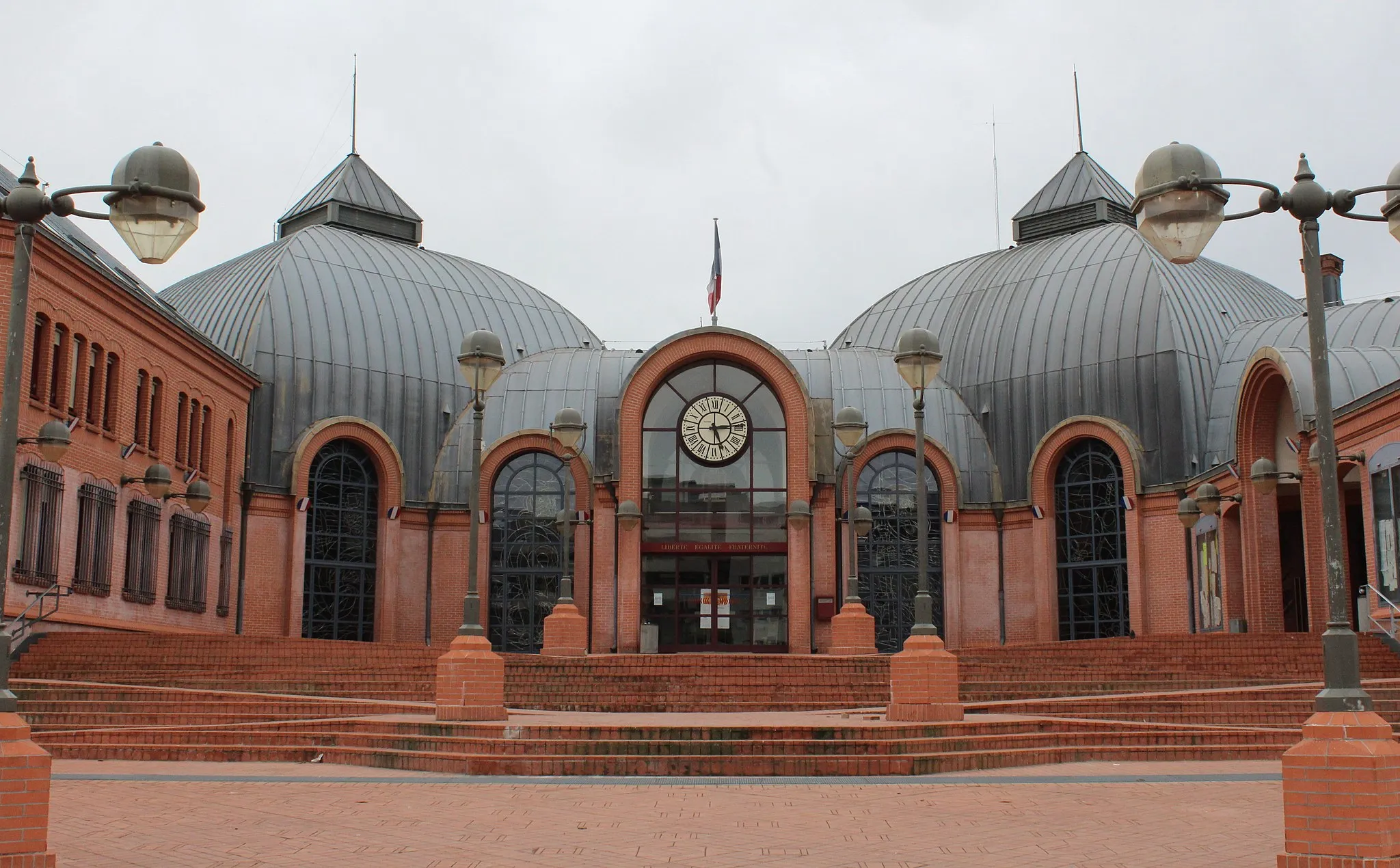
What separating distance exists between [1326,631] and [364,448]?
1404 inches

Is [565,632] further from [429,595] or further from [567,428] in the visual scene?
[429,595]

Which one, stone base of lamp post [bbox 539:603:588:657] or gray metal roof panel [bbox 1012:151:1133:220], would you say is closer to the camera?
stone base of lamp post [bbox 539:603:588:657]

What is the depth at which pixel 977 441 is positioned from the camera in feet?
139

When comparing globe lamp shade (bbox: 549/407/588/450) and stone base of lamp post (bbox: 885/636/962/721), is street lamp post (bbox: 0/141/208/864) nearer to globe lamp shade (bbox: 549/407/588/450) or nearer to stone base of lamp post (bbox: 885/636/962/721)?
stone base of lamp post (bbox: 885/636/962/721)

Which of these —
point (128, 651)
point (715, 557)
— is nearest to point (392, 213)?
point (715, 557)

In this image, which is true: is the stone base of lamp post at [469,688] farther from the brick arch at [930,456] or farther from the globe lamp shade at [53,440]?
the brick arch at [930,456]

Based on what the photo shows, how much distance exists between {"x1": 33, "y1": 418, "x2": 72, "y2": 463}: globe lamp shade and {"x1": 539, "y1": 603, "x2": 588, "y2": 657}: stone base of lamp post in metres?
10.1

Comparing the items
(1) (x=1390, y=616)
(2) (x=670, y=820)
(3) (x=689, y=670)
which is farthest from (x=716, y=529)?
(2) (x=670, y=820)

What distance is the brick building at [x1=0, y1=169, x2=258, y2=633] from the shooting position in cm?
2986

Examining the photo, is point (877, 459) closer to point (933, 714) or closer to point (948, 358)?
point (948, 358)

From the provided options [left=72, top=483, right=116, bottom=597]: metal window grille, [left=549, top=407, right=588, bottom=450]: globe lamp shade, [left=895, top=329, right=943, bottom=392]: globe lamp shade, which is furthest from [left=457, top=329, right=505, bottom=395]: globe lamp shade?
[left=72, top=483, right=116, bottom=597]: metal window grille

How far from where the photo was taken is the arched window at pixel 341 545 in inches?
1612

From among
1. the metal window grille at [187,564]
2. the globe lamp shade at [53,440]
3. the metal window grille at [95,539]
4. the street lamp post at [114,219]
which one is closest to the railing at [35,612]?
the metal window grille at [95,539]

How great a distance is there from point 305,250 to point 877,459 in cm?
1967
